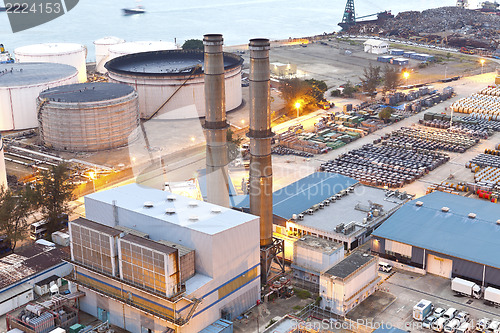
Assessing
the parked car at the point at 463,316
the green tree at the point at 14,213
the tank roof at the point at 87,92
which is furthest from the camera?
the tank roof at the point at 87,92

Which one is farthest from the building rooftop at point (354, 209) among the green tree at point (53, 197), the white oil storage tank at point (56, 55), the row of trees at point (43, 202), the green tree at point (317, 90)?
the white oil storage tank at point (56, 55)

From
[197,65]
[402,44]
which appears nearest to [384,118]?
[197,65]

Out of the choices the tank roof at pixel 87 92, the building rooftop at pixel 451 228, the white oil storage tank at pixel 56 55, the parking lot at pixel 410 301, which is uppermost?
the white oil storage tank at pixel 56 55

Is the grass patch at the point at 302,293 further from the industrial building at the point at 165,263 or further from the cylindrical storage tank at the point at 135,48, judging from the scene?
the cylindrical storage tank at the point at 135,48

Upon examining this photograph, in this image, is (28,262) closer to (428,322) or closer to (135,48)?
(428,322)

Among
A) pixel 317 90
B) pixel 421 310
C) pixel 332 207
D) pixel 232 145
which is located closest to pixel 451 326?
pixel 421 310

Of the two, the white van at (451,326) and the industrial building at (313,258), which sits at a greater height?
the industrial building at (313,258)

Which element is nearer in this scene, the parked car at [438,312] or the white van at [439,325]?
the white van at [439,325]

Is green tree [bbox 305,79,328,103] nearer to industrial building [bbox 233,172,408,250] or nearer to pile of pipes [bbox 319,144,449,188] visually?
pile of pipes [bbox 319,144,449,188]
